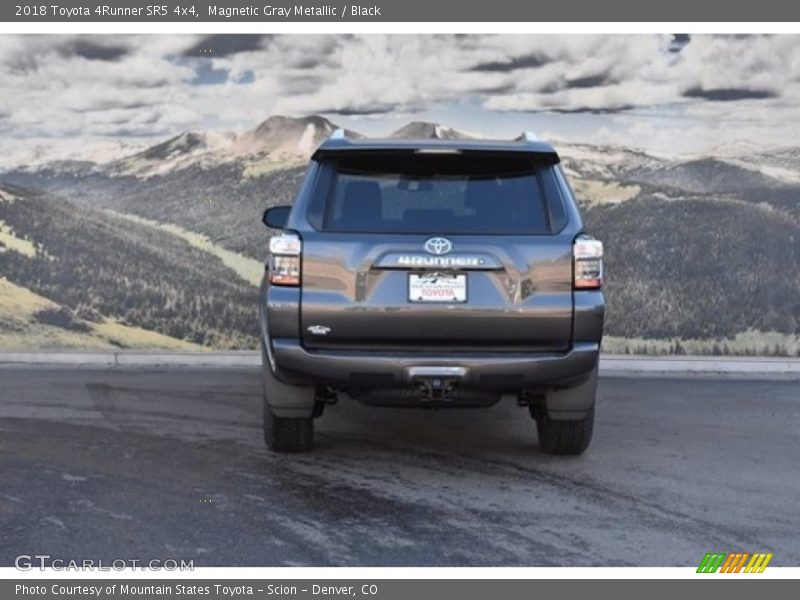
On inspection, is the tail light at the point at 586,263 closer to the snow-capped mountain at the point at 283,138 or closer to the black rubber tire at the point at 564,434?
the black rubber tire at the point at 564,434

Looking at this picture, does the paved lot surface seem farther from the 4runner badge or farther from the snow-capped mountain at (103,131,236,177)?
the snow-capped mountain at (103,131,236,177)

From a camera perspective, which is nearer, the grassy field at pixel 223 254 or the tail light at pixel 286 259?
the tail light at pixel 286 259

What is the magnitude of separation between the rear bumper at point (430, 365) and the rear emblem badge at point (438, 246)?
0.57m

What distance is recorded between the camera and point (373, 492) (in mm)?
6652

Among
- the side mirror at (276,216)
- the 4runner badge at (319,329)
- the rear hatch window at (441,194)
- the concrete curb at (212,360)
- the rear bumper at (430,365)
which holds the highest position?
the rear hatch window at (441,194)

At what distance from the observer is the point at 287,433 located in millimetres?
7500

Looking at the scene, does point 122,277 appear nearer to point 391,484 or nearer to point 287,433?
point 287,433

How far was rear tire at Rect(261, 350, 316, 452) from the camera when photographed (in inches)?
277

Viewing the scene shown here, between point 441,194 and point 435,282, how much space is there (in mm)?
600

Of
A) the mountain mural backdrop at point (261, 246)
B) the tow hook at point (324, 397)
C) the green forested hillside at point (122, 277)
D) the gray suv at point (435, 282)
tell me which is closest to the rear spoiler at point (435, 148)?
the gray suv at point (435, 282)

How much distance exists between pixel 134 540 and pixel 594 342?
8.89 ft

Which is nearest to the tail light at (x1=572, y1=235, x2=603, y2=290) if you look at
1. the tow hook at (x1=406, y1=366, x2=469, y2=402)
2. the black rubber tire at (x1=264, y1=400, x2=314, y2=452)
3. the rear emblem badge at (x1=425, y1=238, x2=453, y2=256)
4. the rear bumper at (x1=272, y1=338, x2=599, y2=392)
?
the rear bumper at (x1=272, y1=338, x2=599, y2=392)

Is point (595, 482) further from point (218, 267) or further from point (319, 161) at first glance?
point (218, 267)

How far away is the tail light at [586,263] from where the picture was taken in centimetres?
666
